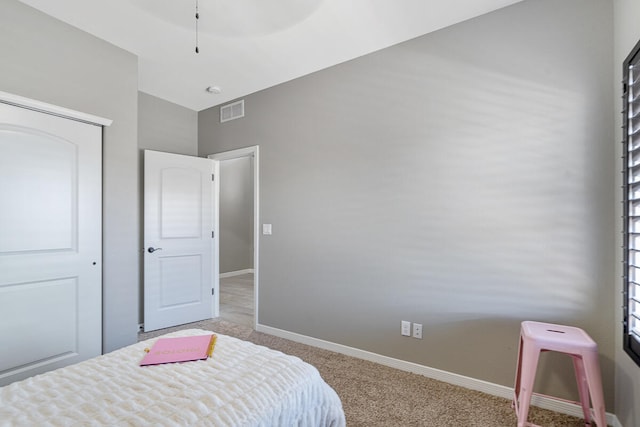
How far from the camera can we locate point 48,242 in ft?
7.14

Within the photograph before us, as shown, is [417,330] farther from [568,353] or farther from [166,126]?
[166,126]

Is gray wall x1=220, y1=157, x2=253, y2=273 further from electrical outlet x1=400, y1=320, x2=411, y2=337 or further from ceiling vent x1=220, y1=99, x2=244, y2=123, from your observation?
electrical outlet x1=400, y1=320, x2=411, y2=337

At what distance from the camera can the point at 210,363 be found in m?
1.37

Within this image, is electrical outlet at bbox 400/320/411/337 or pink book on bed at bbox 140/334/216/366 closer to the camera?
pink book on bed at bbox 140/334/216/366

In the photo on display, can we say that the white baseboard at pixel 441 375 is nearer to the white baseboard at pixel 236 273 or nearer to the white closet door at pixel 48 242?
the white closet door at pixel 48 242

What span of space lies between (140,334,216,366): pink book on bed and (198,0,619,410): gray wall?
4.91 ft

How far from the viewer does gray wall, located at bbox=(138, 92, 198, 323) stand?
11.0ft

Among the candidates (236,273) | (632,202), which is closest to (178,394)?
(632,202)

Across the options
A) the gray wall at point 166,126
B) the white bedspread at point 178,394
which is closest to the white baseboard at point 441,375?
the white bedspread at point 178,394

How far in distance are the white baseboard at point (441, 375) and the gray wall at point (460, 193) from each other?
56 mm

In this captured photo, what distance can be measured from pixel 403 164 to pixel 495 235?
88 cm

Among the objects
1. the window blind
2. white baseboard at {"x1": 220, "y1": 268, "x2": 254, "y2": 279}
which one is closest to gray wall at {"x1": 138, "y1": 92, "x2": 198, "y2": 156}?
white baseboard at {"x1": 220, "y1": 268, "x2": 254, "y2": 279}

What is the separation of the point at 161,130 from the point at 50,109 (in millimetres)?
1472

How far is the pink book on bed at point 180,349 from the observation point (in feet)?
4.55
